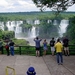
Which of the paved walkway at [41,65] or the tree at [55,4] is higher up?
the tree at [55,4]

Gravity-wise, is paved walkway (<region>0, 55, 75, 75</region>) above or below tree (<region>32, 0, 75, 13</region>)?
below

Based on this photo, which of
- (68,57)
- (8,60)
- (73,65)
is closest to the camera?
(73,65)

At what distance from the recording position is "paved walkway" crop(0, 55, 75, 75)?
39.8 feet

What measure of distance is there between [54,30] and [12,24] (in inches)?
851

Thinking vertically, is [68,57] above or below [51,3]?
below

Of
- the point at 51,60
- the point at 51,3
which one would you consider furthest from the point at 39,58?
the point at 51,3

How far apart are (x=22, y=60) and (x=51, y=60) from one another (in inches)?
79.2

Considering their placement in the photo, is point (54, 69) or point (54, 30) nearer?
point (54, 69)

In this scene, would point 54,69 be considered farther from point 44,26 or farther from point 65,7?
point 44,26

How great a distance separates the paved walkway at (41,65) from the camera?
12.1 m

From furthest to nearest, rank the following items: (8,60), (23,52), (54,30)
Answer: (54,30)
(23,52)
(8,60)

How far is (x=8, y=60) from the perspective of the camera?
15398 millimetres

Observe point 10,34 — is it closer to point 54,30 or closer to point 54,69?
point 54,30

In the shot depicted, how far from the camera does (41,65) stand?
14.0 m
